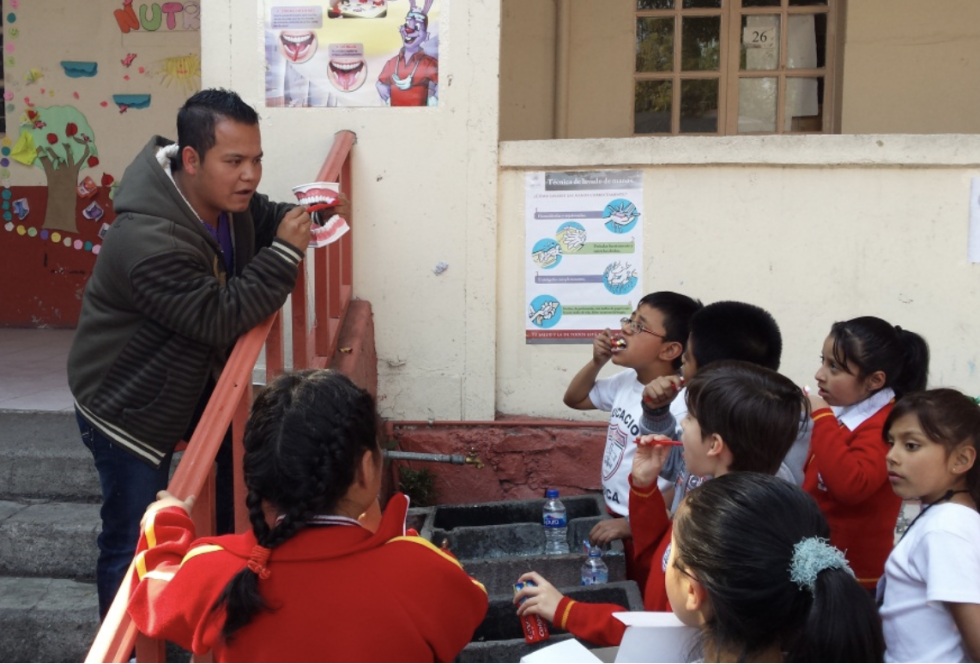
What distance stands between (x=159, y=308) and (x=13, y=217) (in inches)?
180

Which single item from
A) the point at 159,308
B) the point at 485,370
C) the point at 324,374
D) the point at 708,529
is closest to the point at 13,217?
the point at 485,370

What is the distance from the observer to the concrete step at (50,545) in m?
3.56

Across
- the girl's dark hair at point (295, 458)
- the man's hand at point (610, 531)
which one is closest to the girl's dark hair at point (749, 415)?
the girl's dark hair at point (295, 458)

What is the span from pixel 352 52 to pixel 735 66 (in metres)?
2.57

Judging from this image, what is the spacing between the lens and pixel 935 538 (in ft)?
6.71

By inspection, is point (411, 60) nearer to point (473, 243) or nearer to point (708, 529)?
point (473, 243)

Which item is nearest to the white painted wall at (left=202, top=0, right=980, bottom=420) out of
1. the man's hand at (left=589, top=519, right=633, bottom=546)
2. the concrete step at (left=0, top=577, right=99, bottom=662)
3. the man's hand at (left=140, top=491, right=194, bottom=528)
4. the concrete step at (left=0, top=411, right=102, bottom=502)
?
the man's hand at (left=589, top=519, right=633, bottom=546)

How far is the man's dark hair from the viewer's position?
2.80m

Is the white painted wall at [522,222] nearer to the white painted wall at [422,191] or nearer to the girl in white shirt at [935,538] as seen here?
the white painted wall at [422,191]

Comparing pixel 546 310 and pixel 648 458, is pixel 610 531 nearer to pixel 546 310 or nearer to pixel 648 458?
pixel 648 458

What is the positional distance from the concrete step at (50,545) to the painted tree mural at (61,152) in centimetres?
333

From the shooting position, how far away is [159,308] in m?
2.61

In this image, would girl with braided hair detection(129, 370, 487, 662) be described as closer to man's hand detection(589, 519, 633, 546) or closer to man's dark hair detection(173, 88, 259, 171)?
man's dark hair detection(173, 88, 259, 171)

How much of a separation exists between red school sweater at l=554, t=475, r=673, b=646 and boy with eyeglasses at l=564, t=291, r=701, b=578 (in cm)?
46
